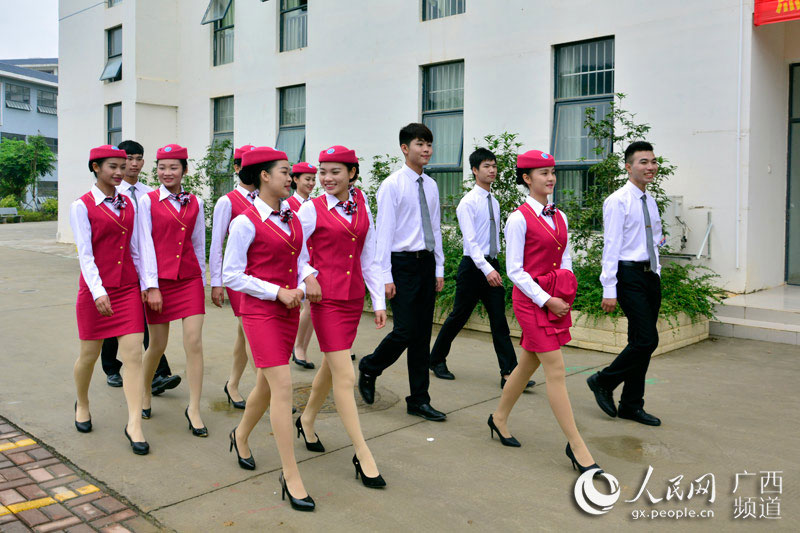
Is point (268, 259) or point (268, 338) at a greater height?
point (268, 259)

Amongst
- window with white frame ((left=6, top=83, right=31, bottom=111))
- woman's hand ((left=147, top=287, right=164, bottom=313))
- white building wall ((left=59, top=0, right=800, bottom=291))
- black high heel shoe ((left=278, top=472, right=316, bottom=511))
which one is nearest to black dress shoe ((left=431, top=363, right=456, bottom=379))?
woman's hand ((left=147, top=287, right=164, bottom=313))

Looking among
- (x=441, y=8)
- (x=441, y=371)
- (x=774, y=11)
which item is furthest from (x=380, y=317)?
(x=441, y=8)

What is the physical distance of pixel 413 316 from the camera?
5.43 metres

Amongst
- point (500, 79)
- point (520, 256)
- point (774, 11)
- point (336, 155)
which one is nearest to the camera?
point (336, 155)

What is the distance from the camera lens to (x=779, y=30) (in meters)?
9.52

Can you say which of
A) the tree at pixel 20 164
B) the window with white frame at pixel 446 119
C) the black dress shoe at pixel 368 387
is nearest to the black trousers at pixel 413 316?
the black dress shoe at pixel 368 387

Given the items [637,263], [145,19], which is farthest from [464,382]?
[145,19]

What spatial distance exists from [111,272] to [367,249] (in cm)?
178

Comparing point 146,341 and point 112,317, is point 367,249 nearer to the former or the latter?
point 112,317

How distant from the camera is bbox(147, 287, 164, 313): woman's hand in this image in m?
5.00

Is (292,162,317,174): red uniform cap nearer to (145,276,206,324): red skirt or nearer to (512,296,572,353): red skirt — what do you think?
(145,276,206,324): red skirt

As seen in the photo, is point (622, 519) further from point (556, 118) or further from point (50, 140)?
point (50, 140)

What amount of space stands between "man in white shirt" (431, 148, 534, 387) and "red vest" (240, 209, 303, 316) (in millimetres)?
2506

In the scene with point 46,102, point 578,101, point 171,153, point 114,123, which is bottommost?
point 171,153
